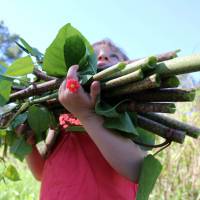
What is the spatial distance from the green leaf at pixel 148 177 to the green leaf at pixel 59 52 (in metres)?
0.32

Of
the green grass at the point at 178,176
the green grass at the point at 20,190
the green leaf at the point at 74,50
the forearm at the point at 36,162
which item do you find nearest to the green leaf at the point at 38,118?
the green leaf at the point at 74,50

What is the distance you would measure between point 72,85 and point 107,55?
45 centimetres

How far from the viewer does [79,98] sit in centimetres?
112

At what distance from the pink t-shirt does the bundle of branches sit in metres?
0.10

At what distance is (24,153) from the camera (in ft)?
4.70

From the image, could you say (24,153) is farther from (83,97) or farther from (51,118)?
(83,97)

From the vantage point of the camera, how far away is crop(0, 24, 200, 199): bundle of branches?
1.00 m

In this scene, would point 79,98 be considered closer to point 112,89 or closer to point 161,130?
point 112,89

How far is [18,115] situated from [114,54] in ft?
1.29

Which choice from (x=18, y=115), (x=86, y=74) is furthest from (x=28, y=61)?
(x=18, y=115)

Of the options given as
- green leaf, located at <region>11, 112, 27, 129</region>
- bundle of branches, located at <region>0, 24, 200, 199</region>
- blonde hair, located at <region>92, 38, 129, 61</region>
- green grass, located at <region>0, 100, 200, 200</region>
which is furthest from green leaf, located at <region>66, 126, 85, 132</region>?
green grass, located at <region>0, 100, 200, 200</region>

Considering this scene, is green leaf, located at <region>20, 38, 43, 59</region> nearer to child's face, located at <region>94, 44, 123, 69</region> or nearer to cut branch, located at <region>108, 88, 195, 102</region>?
child's face, located at <region>94, 44, 123, 69</region>

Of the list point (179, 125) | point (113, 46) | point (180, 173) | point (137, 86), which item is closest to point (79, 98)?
point (137, 86)

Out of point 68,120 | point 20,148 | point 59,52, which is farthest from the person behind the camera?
point 20,148
